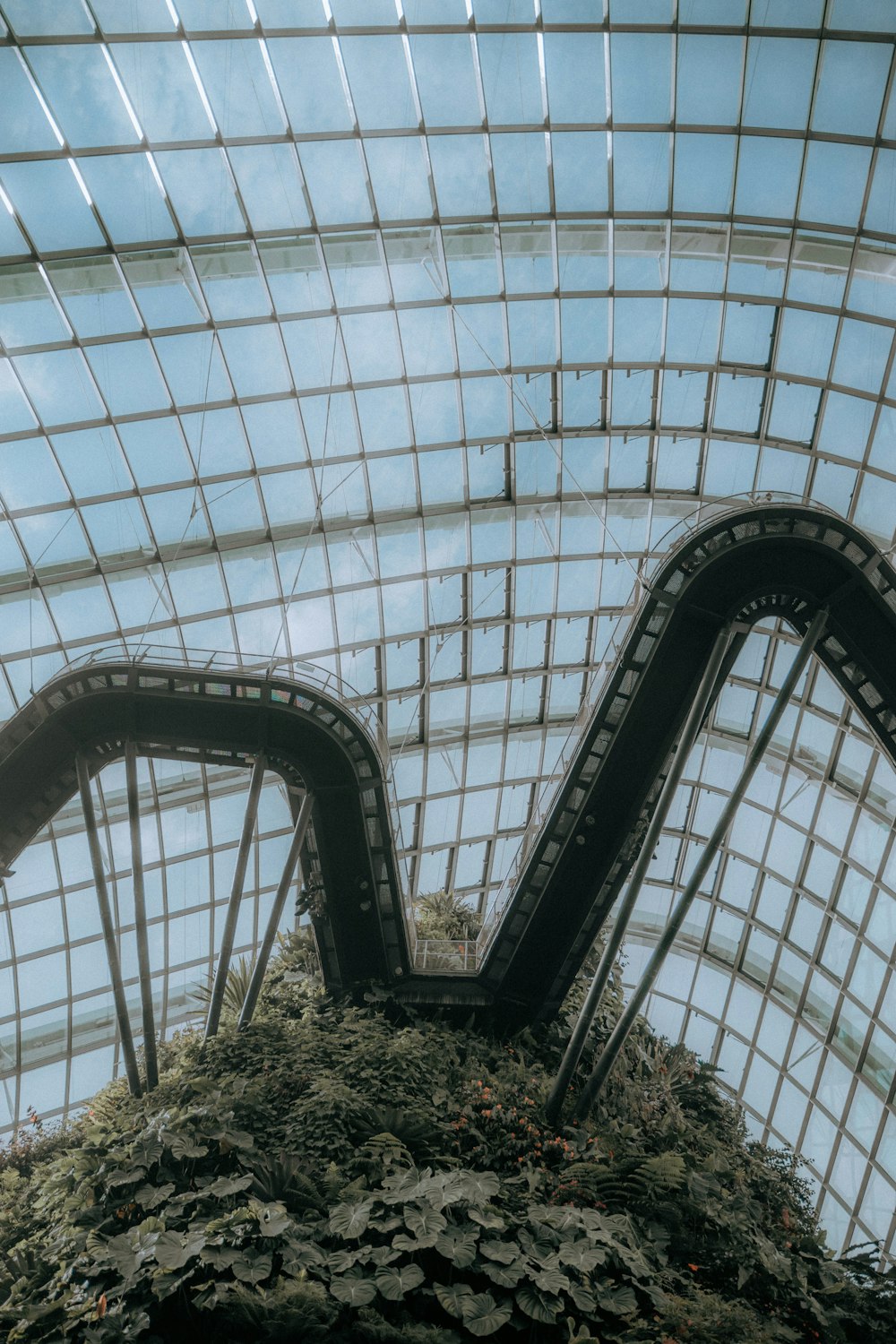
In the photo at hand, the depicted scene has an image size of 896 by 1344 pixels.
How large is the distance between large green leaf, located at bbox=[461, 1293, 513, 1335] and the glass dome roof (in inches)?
567

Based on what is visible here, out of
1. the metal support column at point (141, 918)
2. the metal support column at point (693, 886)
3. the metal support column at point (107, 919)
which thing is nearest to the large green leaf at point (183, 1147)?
the metal support column at point (141, 918)

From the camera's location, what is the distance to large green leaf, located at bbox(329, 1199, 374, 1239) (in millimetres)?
13788

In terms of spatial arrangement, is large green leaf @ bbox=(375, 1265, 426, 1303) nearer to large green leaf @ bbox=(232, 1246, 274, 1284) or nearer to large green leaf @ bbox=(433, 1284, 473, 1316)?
large green leaf @ bbox=(433, 1284, 473, 1316)

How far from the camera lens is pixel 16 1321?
13.8 m

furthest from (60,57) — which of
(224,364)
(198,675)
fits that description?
(198,675)

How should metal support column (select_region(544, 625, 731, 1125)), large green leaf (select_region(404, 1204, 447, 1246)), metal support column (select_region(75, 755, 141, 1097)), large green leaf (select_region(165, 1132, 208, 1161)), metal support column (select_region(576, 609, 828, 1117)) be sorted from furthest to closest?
metal support column (select_region(75, 755, 141, 1097))
metal support column (select_region(576, 609, 828, 1117))
metal support column (select_region(544, 625, 731, 1125))
large green leaf (select_region(165, 1132, 208, 1161))
large green leaf (select_region(404, 1204, 447, 1246))

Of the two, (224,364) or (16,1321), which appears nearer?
(16,1321)

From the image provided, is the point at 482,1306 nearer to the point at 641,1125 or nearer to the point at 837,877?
the point at 641,1125

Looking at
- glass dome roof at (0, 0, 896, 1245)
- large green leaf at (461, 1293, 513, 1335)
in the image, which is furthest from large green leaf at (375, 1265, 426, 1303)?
glass dome roof at (0, 0, 896, 1245)

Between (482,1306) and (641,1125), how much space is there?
11116mm

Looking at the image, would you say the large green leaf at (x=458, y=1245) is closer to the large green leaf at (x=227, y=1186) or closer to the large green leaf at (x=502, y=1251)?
the large green leaf at (x=502, y=1251)

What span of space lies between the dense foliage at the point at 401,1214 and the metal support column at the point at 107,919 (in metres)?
1.14

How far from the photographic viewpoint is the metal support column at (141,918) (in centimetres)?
2280

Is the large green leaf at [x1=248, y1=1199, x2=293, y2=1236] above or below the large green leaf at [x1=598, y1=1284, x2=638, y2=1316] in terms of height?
below
